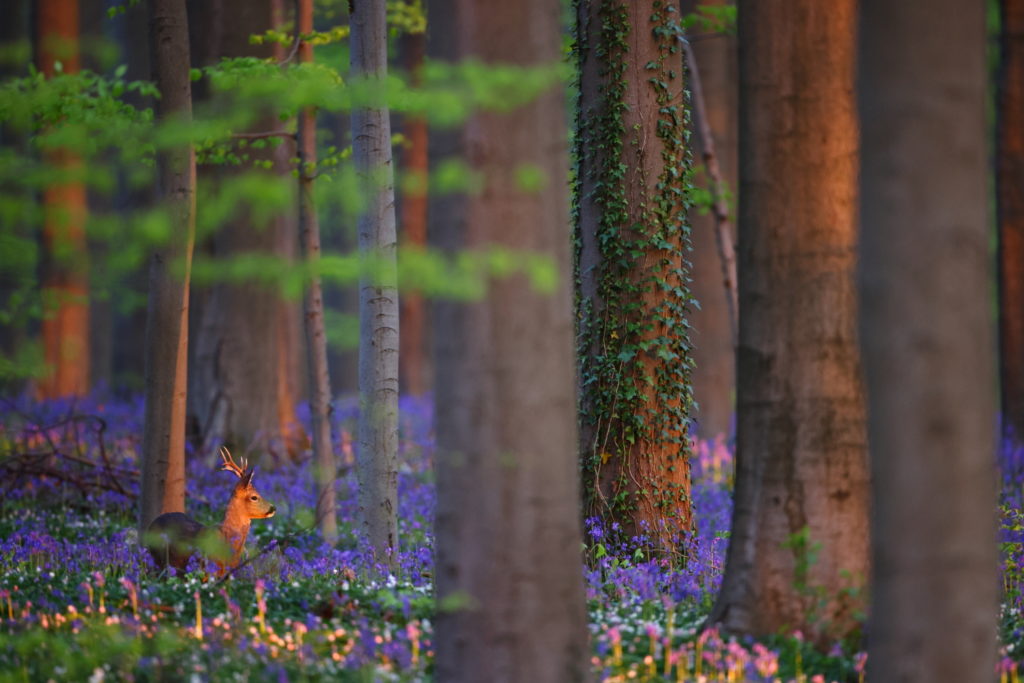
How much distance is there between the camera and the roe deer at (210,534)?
24.6 ft

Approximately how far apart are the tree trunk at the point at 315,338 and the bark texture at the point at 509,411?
5.84m

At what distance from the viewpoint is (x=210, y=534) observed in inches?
287

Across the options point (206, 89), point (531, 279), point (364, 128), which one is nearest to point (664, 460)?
point (364, 128)

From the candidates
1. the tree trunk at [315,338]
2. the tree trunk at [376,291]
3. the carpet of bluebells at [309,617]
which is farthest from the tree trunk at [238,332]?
the tree trunk at [376,291]

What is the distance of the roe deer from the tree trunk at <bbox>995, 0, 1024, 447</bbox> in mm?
12371

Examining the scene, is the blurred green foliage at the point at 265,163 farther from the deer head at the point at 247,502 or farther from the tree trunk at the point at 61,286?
the tree trunk at the point at 61,286

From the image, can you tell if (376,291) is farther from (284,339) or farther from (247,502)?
(284,339)

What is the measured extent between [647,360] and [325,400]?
157 inches

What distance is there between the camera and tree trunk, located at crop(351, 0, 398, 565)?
819 centimetres

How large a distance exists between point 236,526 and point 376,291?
77.8 inches

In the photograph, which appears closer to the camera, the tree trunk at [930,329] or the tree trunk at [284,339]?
the tree trunk at [930,329]

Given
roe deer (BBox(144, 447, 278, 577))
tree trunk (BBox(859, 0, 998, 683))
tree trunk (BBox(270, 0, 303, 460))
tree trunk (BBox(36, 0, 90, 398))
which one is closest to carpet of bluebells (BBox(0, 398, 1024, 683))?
roe deer (BBox(144, 447, 278, 577))

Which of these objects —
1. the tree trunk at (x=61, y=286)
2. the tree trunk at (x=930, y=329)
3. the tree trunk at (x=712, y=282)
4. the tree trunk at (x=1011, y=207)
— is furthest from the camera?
→ the tree trunk at (x=61, y=286)

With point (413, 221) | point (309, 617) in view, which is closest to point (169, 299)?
point (309, 617)
